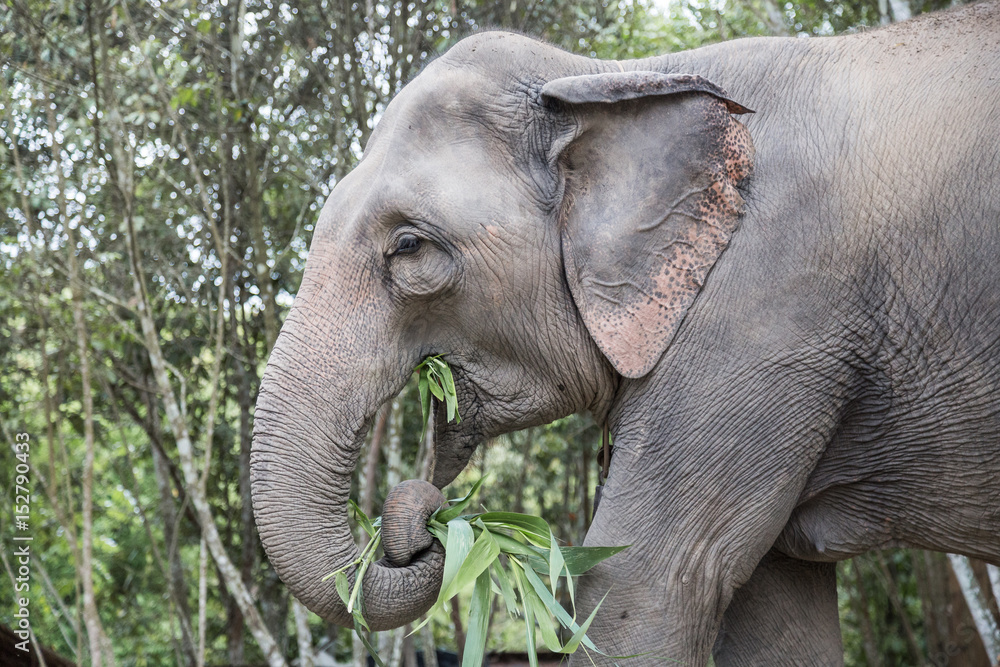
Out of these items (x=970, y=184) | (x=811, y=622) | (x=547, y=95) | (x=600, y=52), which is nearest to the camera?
(x=970, y=184)

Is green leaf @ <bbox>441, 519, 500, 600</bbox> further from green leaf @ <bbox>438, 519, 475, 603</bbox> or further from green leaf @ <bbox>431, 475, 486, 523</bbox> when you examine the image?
green leaf @ <bbox>431, 475, 486, 523</bbox>

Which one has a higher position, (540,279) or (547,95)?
(547,95)

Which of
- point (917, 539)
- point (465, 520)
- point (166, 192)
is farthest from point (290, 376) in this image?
point (166, 192)

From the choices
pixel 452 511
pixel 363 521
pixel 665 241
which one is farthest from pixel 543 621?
pixel 665 241

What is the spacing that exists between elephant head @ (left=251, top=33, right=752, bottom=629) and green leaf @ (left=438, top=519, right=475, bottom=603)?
15 cm

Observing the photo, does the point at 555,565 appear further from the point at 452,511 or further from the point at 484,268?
the point at 484,268

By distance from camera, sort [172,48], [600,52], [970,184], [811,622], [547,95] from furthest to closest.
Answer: [600,52]
[172,48]
[811,622]
[547,95]
[970,184]

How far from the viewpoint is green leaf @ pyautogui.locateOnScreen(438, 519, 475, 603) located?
81.7 inches

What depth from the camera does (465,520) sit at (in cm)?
230

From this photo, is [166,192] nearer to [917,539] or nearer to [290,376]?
[290,376]

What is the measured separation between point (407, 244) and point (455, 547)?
2.56 ft

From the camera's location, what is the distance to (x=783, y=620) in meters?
2.83

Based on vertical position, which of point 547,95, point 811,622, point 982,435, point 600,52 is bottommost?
point 811,622

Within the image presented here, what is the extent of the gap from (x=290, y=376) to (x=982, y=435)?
5.68ft
